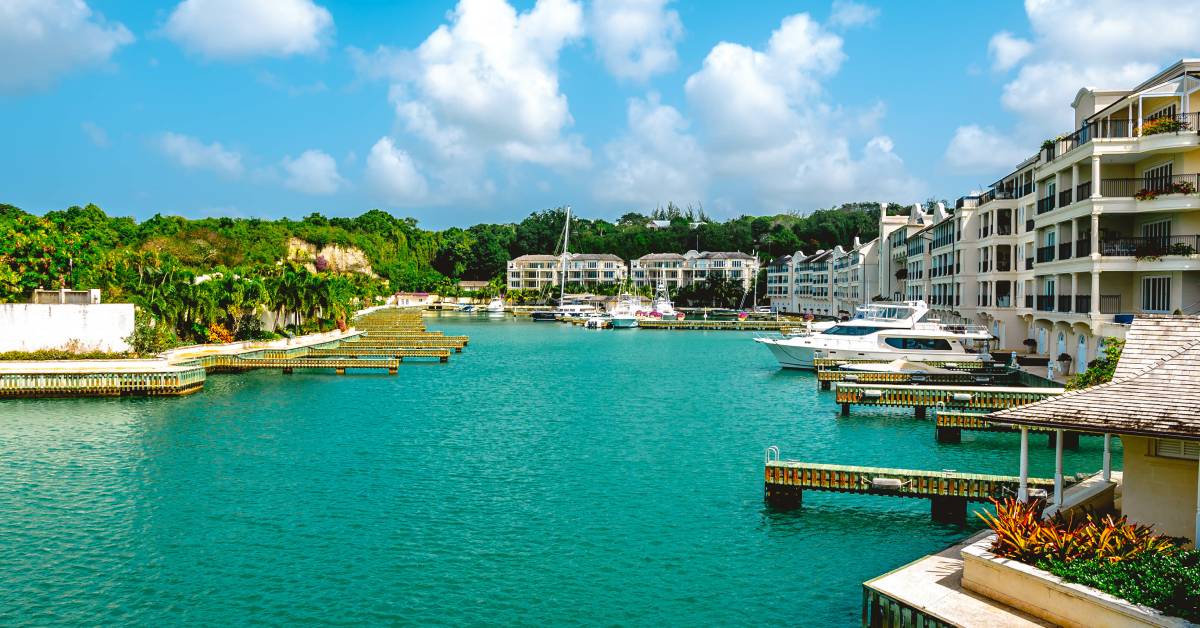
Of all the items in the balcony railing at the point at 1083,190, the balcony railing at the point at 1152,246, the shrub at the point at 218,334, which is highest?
the balcony railing at the point at 1083,190

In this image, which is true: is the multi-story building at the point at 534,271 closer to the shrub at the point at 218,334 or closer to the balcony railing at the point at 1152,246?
the shrub at the point at 218,334

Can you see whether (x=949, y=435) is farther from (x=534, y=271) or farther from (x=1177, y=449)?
(x=534, y=271)

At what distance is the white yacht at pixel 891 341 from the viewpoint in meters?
53.1

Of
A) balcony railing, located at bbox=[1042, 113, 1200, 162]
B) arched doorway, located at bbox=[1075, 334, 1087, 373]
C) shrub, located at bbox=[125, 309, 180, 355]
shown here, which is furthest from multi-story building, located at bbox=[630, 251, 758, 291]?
shrub, located at bbox=[125, 309, 180, 355]

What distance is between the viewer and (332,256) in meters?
166

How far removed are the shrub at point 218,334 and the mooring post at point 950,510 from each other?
52933 millimetres

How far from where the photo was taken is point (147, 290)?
55406mm

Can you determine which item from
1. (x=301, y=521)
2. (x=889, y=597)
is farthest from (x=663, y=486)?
(x=889, y=597)

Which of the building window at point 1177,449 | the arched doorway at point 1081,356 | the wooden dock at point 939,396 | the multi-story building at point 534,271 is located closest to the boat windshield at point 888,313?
the arched doorway at point 1081,356

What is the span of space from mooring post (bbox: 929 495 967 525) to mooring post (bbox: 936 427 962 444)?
39.4ft

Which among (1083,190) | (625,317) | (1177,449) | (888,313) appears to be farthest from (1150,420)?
(625,317)

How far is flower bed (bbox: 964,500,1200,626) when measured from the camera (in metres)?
11.7

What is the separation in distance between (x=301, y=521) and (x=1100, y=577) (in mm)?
18094

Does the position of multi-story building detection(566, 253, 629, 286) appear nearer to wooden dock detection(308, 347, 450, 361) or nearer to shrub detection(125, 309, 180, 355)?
wooden dock detection(308, 347, 450, 361)
